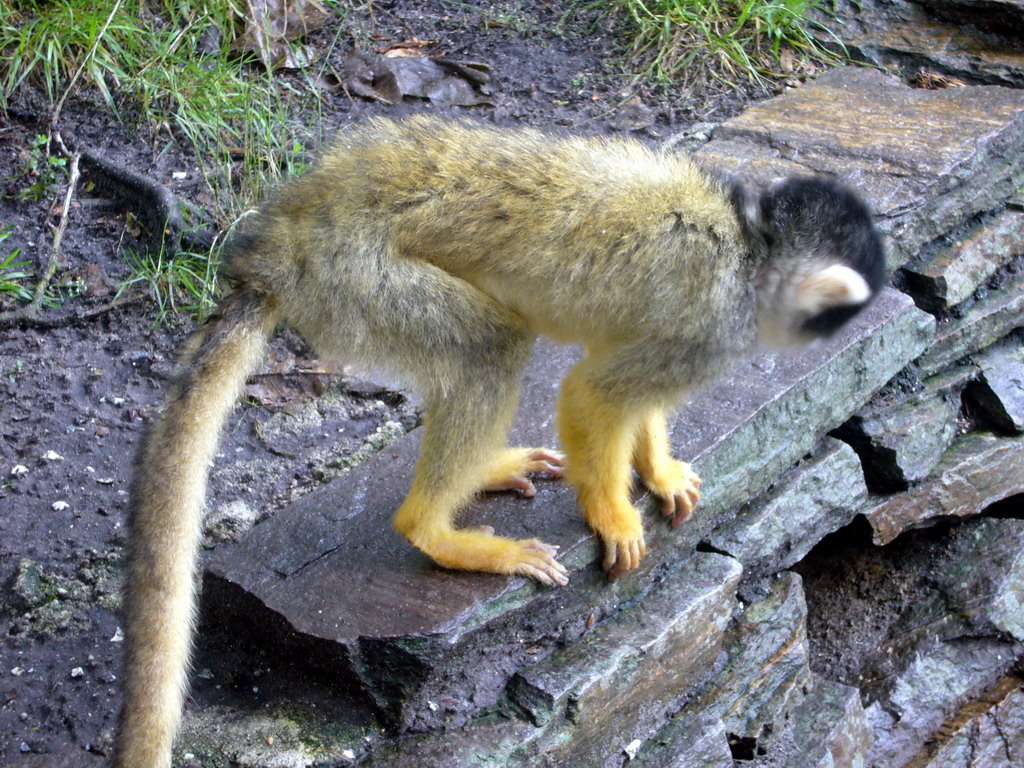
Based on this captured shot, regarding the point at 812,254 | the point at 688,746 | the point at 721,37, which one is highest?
the point at 812,254

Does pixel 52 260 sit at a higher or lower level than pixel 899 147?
lower

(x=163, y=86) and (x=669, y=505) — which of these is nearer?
(x=669, y=505)

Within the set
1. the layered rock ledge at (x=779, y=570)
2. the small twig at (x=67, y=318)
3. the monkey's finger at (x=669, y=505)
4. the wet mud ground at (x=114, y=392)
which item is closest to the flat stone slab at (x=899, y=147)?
the layered rock ledge at (x=779, y=570)

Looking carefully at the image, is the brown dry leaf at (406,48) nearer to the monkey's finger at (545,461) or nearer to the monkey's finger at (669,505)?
the monkey's finger at (545,461)

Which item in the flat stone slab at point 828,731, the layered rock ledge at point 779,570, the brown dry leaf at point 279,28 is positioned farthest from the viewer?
the brown dry leaf at point 279,28

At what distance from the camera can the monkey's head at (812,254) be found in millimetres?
2895

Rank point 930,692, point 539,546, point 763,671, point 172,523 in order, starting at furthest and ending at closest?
1. point 930,692
2. point 763,671
3. point 539,546
4. point 172,523

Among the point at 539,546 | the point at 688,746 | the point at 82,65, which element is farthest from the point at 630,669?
the point at 82,65

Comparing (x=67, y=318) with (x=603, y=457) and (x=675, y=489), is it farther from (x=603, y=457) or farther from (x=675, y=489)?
(x=675, y=489)

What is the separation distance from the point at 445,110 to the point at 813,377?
2.67 meters

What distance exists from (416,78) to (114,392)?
253cm

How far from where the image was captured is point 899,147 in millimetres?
4832

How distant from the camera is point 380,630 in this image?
2893mm

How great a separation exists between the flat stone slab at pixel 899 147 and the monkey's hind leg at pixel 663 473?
159 cm
